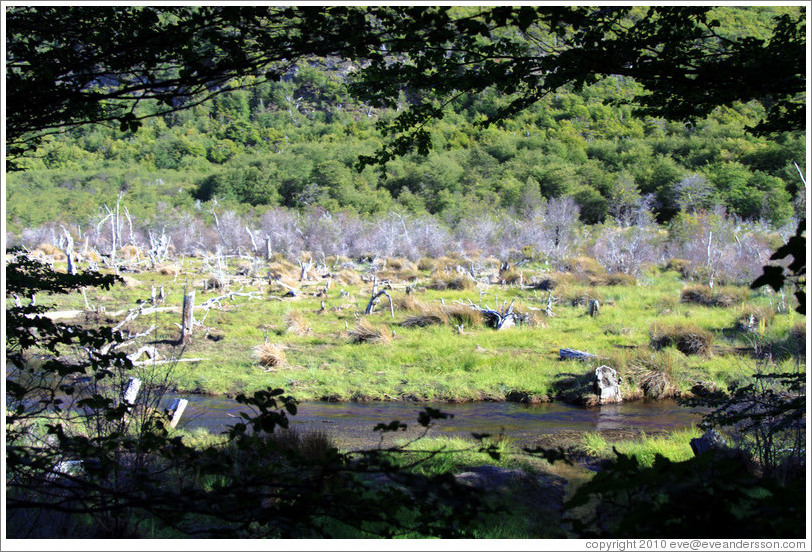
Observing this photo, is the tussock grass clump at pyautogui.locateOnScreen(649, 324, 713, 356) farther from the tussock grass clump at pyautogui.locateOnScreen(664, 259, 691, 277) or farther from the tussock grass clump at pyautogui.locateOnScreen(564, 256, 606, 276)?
the tussock grass clump at pyautogui.locateOnScreen(664, 259, 691, 277)

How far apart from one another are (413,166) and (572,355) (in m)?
53.2

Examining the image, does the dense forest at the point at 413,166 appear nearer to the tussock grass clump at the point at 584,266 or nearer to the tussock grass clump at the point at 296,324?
the tussock grass clump at the point at 584,266

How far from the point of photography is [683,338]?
576 inches

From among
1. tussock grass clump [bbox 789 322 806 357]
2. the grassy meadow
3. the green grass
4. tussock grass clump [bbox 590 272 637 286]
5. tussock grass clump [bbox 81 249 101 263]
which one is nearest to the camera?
the green grass

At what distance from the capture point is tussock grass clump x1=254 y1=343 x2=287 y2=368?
1395 cm

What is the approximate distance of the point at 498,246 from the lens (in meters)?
38.8

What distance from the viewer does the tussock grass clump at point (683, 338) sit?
1427 centimetres

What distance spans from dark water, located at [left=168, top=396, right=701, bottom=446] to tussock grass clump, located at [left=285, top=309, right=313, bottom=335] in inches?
196

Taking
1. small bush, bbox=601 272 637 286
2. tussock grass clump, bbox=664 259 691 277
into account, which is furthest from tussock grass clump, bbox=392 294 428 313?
tussock grass clump, bbox=664 259 691 277

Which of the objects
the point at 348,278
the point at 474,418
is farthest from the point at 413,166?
the point at 474,418

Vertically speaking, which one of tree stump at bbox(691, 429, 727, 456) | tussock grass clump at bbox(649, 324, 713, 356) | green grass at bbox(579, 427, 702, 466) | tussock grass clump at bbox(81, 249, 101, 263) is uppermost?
tree stump at bbox(691, 429, 727, 456)

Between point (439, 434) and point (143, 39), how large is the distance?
7394mm

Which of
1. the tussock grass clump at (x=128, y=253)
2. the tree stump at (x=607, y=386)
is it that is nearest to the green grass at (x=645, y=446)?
the tree stump at (x=607, y=386)

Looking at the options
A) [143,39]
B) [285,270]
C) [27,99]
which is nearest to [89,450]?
[27,99]
